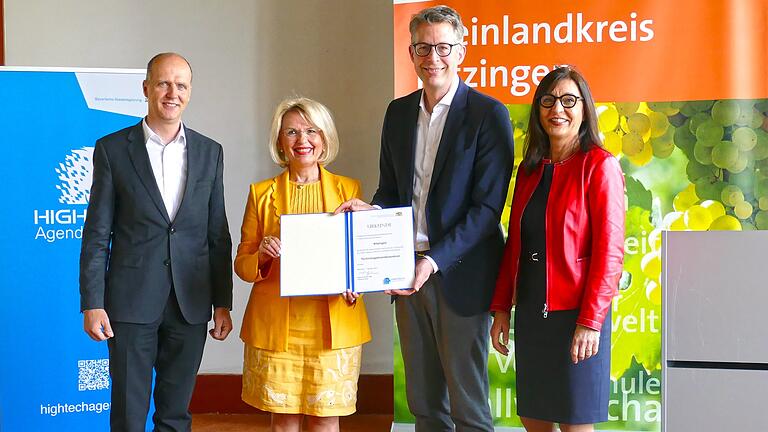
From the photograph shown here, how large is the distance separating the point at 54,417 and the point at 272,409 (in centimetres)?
155

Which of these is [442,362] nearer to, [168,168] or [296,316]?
[296,316]

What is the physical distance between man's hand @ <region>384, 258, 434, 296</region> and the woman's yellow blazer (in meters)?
0.29

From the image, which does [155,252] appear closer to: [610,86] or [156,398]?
[156,398]

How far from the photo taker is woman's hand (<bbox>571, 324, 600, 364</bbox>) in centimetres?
210

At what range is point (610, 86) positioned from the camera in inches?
135

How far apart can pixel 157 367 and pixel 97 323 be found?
289 mm

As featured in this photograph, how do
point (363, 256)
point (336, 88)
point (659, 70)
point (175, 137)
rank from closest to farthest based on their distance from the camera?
point (363, 256)
point (175, 137)
point (659, 70)
point (336, 88)

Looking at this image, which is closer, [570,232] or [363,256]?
[570,232]

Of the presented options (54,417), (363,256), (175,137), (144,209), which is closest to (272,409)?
(363,256)

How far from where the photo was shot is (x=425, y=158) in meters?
2.48

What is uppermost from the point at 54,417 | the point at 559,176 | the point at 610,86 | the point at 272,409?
the point at 610,86

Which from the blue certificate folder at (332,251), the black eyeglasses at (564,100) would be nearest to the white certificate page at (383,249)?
the blue certificate folder at (332,251)

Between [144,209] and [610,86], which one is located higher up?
[610,86]

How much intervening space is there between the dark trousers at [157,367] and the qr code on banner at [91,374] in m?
1.07
